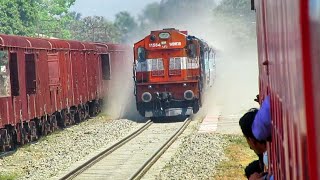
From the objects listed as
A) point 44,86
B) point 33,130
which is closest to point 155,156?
point 33,130

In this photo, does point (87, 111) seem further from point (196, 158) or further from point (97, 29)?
point (97, 29)

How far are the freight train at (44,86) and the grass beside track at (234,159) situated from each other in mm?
5311

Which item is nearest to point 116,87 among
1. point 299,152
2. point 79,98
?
point 79,98

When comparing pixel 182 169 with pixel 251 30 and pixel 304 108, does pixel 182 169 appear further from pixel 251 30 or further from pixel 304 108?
pixel 251 30

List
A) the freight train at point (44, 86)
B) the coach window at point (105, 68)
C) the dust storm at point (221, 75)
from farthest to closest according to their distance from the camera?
the coach window at point (105, 68) < the dust storm at point (221, 75) < the freight train at point (44, 86)

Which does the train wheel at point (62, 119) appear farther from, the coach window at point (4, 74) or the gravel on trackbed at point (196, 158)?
the coach window at point (4, 74)

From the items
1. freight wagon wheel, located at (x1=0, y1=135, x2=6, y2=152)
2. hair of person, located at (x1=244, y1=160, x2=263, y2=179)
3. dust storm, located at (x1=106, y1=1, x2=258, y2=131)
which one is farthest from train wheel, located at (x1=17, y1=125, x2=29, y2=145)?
hair of person, located at (x1=244, y1=160, x2=263, y2=179)

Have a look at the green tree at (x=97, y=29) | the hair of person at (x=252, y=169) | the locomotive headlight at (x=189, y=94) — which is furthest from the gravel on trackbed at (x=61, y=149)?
the green tree at (x=97, y=29)

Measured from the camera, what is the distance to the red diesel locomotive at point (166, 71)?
24.3 meters

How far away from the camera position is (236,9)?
300 ft

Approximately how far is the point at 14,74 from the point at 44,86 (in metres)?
2.89

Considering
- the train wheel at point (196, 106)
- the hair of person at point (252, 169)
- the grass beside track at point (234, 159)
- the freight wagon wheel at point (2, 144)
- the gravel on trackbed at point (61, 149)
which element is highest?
the hair of person at point (252, 169)

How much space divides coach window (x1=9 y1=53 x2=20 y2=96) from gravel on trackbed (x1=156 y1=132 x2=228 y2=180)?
439 centimetres

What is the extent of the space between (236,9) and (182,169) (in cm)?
7859
